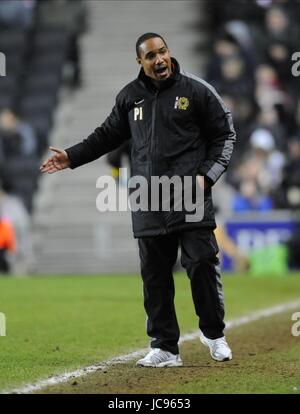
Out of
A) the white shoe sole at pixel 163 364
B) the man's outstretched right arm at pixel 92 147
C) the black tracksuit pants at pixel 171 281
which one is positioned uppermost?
the man's outstretched right arm at pixel 92 147

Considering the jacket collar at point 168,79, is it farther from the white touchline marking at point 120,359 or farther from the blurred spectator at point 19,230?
the blurred spectator at point 19,230

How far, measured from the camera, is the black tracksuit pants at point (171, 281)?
25.2 ft

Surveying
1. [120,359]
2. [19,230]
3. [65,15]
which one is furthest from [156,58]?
[65,15]

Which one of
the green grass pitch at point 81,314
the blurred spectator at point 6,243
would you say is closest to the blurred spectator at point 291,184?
the green grass pitch at point 81,314

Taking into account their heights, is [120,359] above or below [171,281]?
below

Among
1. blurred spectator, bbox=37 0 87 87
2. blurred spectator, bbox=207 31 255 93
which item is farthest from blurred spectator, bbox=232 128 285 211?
blurred spectator, bbox=37 0 87 87

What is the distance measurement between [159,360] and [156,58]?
6.61ft

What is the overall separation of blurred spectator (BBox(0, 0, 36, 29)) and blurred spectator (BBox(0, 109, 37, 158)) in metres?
4.29

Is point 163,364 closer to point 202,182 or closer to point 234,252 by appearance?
point 202,182

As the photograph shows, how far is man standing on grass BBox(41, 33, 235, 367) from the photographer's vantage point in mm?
7617

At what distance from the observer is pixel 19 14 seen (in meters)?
26.2

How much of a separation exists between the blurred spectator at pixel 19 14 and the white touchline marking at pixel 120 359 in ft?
49.7

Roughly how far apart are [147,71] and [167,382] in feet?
6.80

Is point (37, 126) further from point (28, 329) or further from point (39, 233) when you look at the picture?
point (28, 329)
